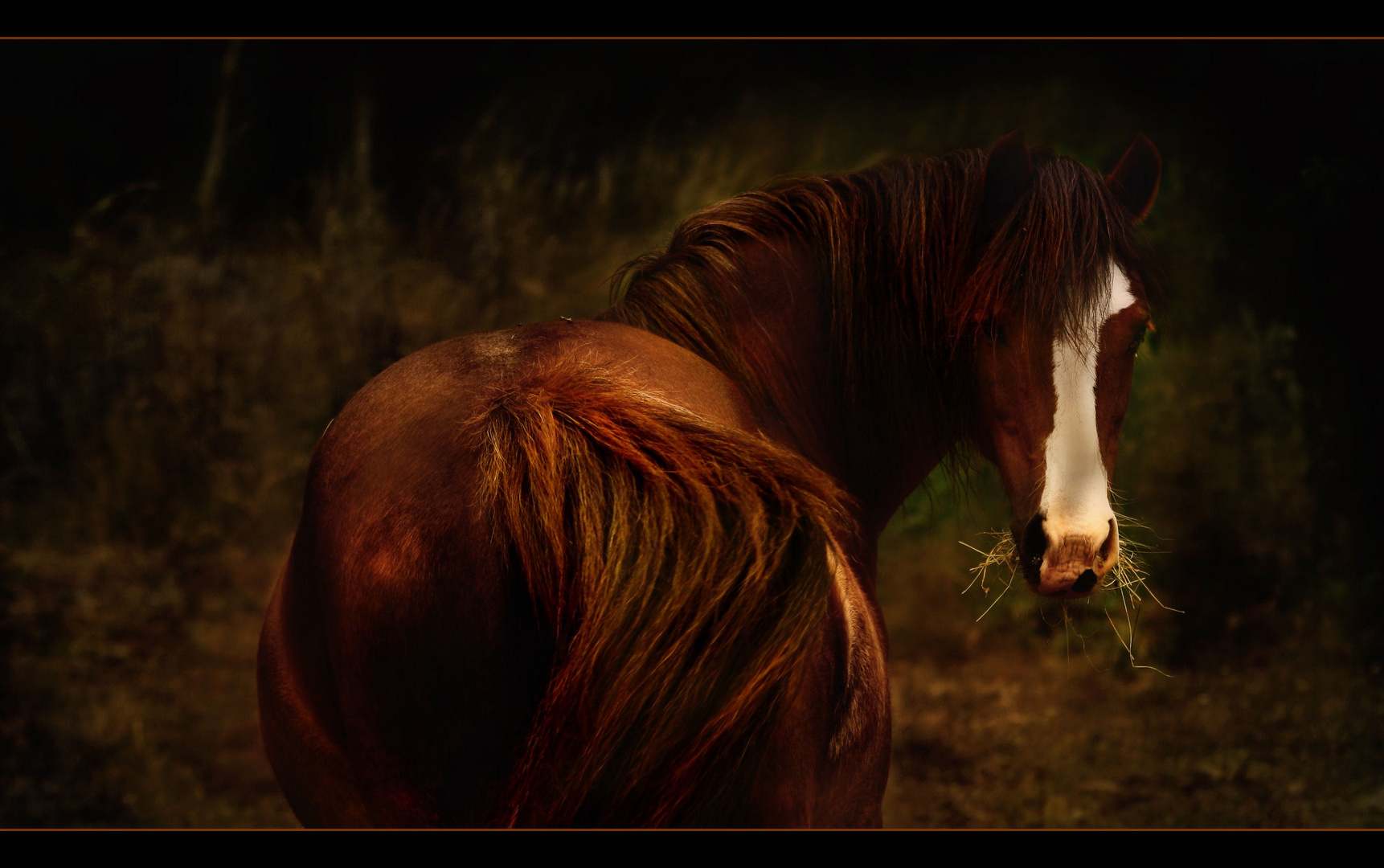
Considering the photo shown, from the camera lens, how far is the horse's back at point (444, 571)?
3.50ft

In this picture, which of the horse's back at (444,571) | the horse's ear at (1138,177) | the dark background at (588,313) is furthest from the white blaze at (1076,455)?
the dark background at (588,313)

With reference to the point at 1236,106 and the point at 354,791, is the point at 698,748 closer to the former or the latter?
the point at 354,791

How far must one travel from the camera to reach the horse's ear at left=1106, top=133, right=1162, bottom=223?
1759 mm

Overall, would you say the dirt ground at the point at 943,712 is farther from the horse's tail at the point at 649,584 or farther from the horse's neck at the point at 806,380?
the horse's tail at the point at 649,584

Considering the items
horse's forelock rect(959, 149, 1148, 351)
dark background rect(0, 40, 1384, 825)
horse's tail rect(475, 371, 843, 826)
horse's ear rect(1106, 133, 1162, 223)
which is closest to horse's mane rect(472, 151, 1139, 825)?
horse's tail rect(475, 371, 843, 826)

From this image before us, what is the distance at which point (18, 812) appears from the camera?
219 cm

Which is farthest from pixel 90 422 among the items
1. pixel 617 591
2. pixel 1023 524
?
pixel 1023 524

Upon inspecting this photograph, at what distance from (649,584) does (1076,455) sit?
795mm

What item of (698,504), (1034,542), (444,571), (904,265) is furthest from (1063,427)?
(444,571)

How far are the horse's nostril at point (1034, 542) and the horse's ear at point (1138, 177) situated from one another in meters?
0.60

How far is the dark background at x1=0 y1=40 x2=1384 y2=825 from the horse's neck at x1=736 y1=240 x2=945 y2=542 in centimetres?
66

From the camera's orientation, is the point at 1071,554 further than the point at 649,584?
Yes

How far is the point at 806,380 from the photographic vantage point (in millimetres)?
1709

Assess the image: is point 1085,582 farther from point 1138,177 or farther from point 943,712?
point 943,712
